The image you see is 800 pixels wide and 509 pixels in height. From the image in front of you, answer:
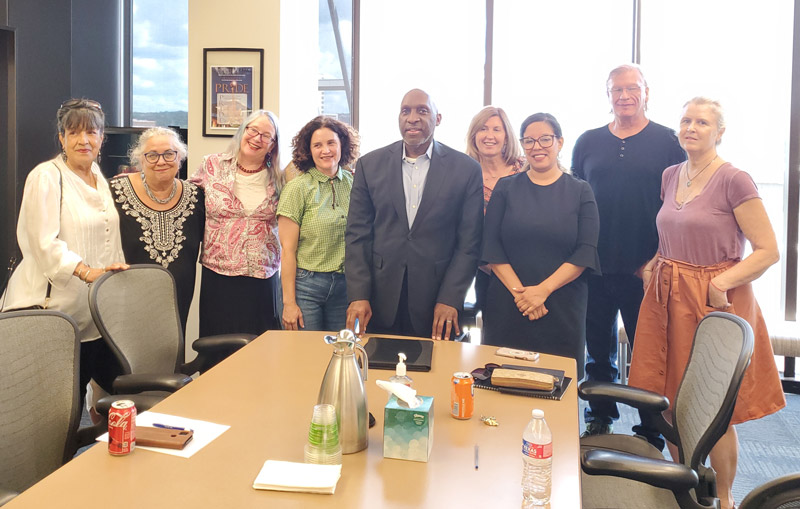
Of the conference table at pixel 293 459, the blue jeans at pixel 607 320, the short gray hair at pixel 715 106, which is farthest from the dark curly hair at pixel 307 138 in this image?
the short gray hair at pixel 715 106

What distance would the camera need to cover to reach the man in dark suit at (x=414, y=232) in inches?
110

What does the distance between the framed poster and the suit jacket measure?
5.60ft

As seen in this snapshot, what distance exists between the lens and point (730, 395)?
5.05ft

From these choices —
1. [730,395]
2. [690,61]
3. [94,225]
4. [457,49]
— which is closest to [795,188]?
[690,61]

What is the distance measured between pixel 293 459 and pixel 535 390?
0.77 metres

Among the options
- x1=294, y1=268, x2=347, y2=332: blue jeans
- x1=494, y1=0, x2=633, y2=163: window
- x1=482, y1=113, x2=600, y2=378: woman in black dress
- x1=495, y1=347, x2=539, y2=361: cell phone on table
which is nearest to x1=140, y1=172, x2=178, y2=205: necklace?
x1=294, y1=268, x2=347, y2=332: blue jeans

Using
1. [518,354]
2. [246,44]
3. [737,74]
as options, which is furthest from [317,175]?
[737,74]

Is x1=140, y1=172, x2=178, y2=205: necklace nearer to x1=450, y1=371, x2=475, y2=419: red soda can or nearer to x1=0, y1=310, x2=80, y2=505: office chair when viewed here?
x1=0, y1=310, x2=80, y2=505: office chair

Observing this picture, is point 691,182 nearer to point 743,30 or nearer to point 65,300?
point 743,30

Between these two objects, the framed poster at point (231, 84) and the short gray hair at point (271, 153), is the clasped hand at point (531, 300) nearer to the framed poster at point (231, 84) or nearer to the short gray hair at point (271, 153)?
the short gray hair at point (271, 153)

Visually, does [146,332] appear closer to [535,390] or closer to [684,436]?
[535,390]

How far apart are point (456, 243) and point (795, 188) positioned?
282 centimetres

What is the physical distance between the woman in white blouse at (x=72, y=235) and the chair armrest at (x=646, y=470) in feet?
6.68

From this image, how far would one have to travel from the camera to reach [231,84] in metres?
4.25
